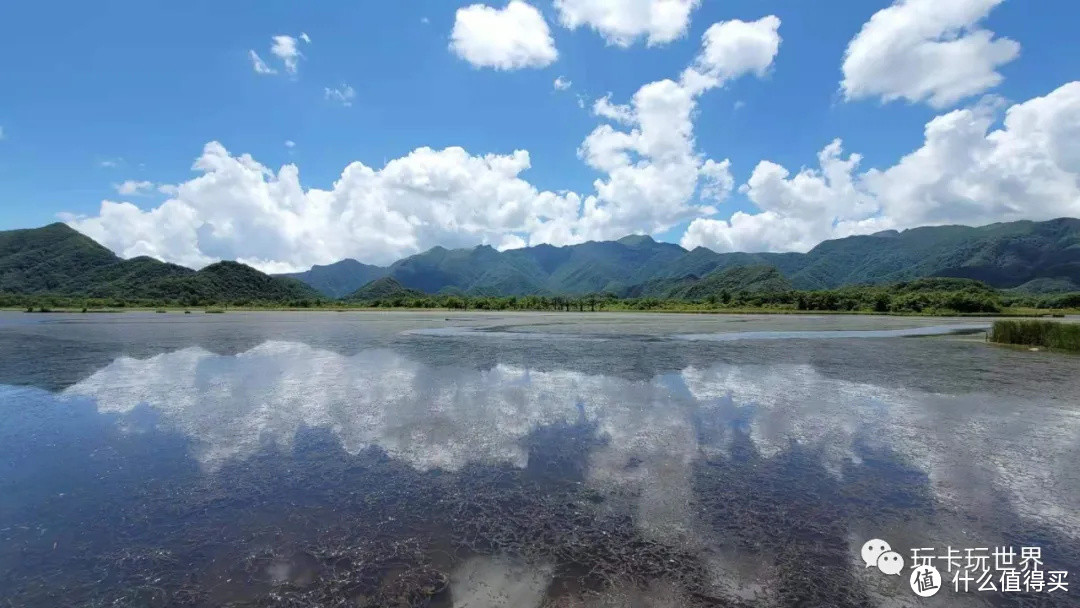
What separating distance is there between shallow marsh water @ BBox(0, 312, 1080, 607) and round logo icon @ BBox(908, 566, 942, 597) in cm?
13

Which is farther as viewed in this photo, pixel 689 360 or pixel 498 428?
pixel 689 360

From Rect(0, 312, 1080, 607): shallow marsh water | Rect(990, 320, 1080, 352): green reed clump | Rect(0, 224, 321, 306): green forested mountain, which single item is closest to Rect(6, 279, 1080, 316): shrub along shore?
Rect(0, 224, 321, 306): green forested mountain

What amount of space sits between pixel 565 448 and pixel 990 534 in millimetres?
6643

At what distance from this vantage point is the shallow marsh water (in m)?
5.65

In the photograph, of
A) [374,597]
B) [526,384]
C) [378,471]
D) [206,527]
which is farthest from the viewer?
[526,384]

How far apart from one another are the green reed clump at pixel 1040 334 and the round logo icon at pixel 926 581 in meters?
36.7

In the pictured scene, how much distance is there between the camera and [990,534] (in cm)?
701

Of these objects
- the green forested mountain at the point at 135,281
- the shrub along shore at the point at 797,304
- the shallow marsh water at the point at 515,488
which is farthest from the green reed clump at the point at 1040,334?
the green forested mountain at the point at 135,281

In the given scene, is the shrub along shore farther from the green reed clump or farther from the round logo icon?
the round logo icon

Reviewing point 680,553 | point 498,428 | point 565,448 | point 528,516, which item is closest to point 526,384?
point 498,428

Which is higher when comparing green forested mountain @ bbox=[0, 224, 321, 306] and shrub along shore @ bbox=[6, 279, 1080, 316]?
green forested mountain @ bbox=[0, 224, 321, 306]

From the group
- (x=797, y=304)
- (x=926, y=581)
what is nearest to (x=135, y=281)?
(x=797, y=304)

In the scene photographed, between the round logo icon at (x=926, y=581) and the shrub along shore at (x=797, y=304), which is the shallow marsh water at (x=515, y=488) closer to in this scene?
the round logo icon at (x=926, y=581)

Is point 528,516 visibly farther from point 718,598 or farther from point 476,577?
point 718,598
